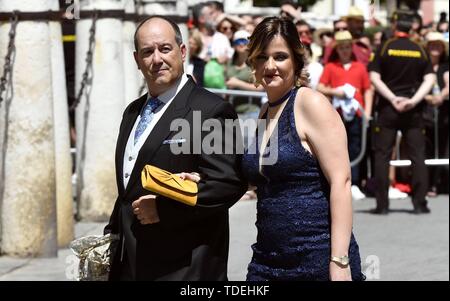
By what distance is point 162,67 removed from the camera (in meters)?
5.56

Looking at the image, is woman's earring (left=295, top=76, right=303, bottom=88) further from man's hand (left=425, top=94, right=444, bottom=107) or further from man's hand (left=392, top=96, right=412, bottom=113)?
man's hand (left=425, top=94, right=444, bottom=107)

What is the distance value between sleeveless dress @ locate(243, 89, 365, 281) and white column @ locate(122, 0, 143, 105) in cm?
863

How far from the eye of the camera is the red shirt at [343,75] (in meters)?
15.7

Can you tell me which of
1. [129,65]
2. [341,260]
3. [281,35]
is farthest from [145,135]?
[129,65]

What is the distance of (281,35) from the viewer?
18.5 ft

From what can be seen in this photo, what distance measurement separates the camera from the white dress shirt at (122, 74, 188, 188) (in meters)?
5.59

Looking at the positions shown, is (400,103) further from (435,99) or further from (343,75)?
(435,99)

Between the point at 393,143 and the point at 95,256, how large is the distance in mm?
9797

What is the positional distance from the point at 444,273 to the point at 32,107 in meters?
3.50

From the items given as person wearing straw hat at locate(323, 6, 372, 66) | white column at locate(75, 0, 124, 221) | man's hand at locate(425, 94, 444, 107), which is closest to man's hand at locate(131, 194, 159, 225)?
white column at locate(75, 0, 124, 221)

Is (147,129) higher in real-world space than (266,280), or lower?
higher

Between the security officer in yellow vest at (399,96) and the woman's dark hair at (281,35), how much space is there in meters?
9.40
